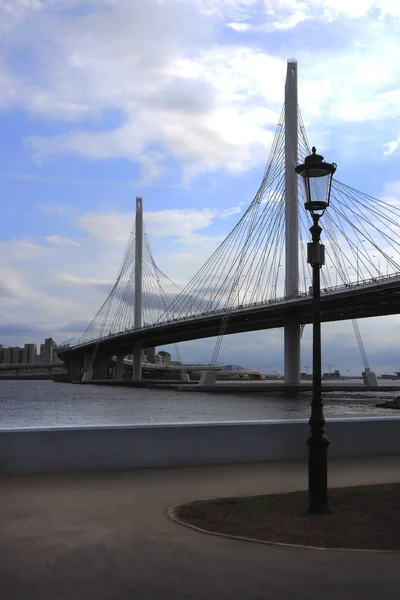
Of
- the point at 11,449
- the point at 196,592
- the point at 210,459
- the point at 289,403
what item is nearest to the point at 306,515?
the point at 196,592

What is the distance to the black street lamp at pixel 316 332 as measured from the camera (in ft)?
18.0

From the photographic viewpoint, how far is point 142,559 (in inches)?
165

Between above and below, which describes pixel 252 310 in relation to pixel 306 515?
above

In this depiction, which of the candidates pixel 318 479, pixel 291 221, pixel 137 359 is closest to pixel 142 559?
pixel 318 479

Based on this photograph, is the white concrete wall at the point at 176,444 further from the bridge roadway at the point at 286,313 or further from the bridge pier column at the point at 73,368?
the bridge pier column at the point at 73,368

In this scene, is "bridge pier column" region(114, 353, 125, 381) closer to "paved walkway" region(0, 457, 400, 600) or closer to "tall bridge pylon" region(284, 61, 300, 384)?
"tall bridge pylon" region(284, 61, 300, 384)

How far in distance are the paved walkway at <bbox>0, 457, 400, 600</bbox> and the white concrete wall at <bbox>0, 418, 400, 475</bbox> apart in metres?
0.91

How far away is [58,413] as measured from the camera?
32656mm

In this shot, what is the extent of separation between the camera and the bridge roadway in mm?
39531

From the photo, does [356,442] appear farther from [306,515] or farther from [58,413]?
[58,413]

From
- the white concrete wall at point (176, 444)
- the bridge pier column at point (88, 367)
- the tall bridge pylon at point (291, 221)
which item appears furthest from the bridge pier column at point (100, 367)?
the white concrete wall at point (176, 444)

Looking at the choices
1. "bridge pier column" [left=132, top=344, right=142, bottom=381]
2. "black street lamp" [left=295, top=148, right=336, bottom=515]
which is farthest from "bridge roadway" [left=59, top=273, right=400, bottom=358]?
"black street lamp" [left=295, top=148, right=336, bottom=515]

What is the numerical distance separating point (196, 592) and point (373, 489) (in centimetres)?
330

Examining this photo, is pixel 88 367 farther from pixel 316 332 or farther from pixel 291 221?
pixel 316 332
